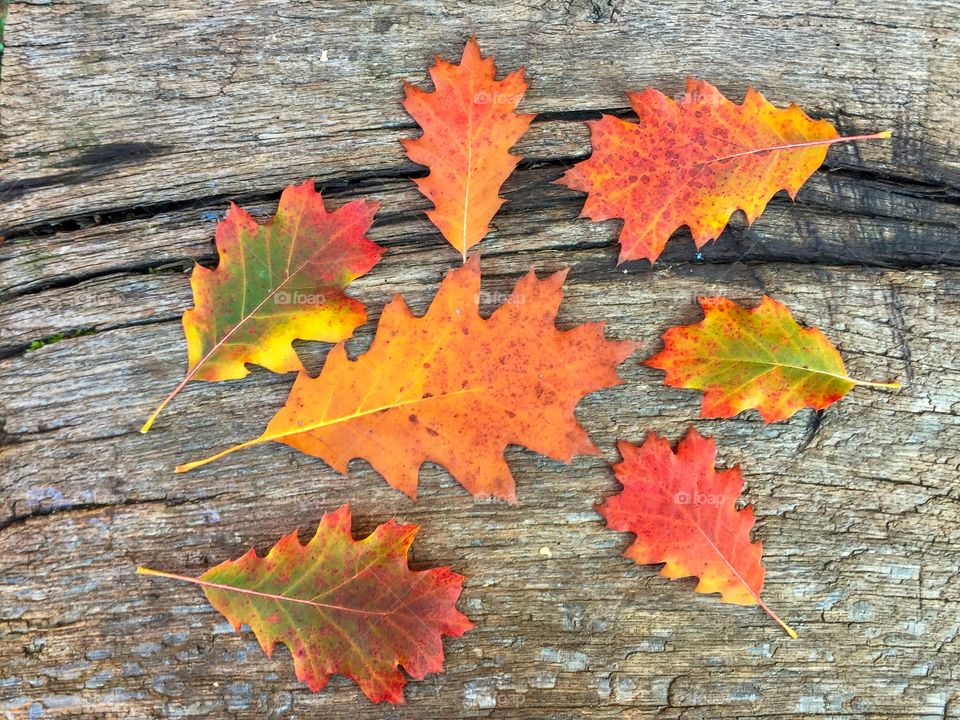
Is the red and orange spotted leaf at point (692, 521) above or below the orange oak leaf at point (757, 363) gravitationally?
below

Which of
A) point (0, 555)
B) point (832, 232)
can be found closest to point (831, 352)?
point (832, 232)

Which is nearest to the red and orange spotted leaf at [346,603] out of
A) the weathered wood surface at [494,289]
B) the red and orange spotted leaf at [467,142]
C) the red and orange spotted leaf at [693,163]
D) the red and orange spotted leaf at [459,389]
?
the weathered wood surface at [494,289]

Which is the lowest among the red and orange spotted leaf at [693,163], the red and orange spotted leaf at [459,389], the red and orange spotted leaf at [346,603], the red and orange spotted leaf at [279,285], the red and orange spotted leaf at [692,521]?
the red and orange spotted leaf at [346,603]

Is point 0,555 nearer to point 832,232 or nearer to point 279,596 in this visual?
point 279,596

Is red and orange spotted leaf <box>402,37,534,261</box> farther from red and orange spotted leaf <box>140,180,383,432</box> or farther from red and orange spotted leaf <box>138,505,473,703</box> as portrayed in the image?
red and orange spotted leaf <box>138,505,473,703</box>

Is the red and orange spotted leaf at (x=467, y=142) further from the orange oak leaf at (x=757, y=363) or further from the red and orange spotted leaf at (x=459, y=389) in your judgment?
the orange oak leaf at (x=757, y=363)

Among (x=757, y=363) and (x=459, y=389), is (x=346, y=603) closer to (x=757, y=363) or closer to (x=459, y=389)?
(x=459, y=389)
